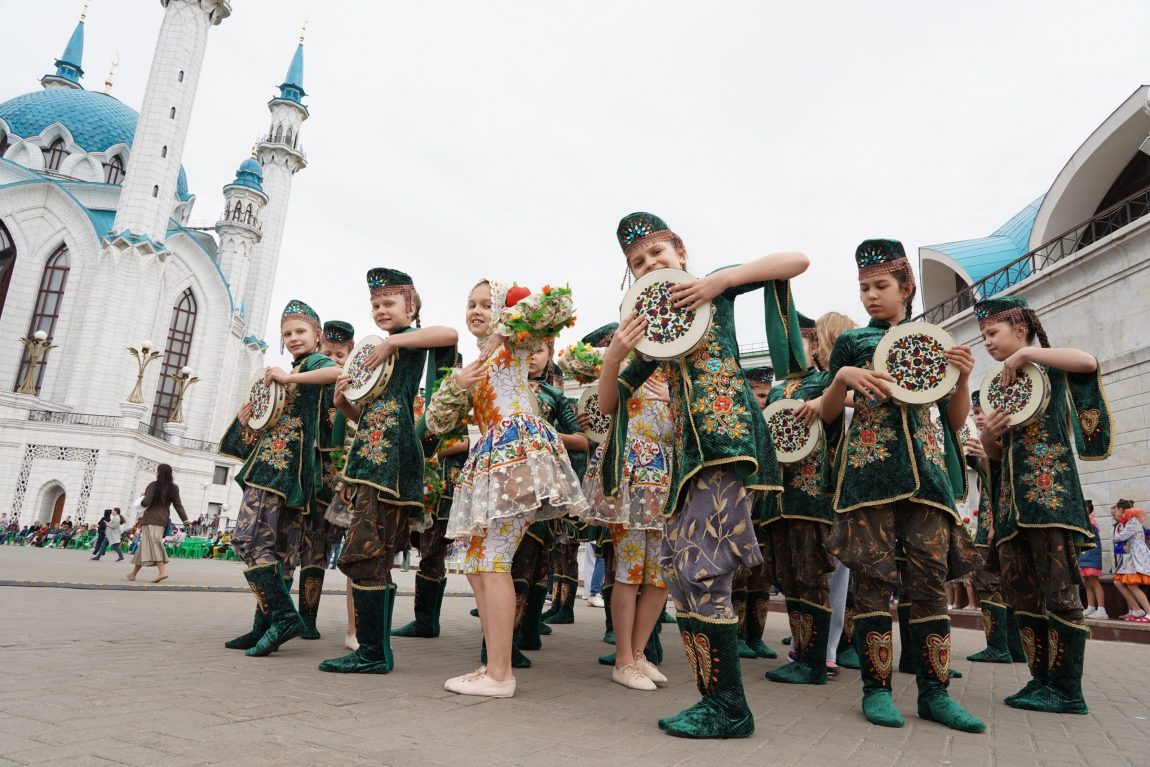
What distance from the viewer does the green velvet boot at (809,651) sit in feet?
13.5

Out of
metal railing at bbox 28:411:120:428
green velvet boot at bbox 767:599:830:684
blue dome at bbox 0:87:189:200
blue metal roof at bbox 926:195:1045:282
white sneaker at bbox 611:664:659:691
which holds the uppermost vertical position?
blue dome at bbox 0:87:189:200

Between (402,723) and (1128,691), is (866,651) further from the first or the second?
(1128,691)

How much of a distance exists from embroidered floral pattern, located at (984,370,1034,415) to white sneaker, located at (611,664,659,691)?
2.47 meters

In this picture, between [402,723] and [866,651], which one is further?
[866,651]

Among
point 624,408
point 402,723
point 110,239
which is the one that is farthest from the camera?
point 110,239

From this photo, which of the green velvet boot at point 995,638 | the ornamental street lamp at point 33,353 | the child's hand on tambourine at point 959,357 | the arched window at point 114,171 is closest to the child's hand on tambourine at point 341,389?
the child's hand on tambourine at point 959,357

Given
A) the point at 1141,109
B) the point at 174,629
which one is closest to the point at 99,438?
the point at 174,629

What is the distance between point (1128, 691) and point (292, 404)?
571cm

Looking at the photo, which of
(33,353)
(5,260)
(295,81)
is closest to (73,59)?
(295,81)

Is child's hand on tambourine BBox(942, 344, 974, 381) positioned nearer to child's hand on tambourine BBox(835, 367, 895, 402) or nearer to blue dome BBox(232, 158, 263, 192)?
child's hand on tambourine BBox(835, 367, 895, 402)

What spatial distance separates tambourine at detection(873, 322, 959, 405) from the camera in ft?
10.6

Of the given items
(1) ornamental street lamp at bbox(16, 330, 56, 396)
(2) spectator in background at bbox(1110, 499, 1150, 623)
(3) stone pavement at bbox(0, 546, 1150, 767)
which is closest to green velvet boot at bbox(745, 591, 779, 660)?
(3) stone pavement at bbox(0, 546, 1150, 767)

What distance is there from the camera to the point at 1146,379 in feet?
38.7

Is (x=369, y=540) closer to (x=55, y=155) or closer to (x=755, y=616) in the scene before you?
(x=755, y=616)
